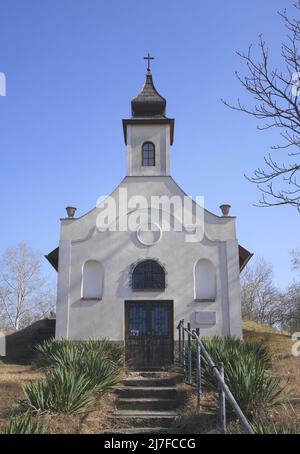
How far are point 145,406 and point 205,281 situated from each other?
7938mm

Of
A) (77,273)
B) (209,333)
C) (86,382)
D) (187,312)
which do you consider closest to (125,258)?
(77,273)

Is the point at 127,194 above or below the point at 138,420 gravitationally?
above

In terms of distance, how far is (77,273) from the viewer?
17.3 m

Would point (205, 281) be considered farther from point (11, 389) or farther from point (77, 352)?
point (11, 389)

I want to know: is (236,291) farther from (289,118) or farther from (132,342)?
(289,118)

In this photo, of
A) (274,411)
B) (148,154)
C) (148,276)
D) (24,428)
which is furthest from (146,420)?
(148,154)

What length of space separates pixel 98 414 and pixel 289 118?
23.7 ft

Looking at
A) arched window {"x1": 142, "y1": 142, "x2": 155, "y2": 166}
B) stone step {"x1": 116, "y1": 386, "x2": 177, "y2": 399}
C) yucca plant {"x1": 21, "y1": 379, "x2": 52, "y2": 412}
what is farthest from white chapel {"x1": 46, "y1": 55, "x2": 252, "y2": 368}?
yucca plant {"x1": 21, "y1": 379, "x2": 52, "y2": 412}

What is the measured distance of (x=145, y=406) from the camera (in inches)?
391

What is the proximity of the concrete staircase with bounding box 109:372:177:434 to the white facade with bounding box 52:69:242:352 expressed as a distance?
474 cm

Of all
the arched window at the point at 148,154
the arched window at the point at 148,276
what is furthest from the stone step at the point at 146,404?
the arched window at the point at 148,154

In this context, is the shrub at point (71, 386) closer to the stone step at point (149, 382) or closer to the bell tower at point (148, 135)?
the stone step at point (149, 382)

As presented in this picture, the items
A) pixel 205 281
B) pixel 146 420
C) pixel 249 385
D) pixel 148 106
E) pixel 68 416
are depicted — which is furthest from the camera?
pixel 148 106

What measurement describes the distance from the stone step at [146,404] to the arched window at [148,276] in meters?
7.12
